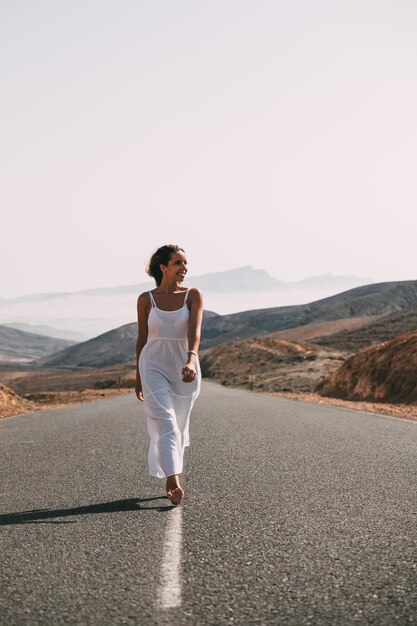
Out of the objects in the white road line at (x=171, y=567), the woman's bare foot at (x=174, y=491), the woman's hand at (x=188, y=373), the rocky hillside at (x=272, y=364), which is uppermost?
the woman's hand at (x=188, y=373)

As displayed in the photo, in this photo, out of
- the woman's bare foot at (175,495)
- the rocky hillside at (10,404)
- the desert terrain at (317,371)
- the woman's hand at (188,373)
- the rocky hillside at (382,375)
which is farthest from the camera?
the desert terrain at (317,371)

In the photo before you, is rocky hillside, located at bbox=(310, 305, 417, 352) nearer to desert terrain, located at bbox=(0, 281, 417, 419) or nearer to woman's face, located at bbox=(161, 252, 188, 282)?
desert terrain, located at bbox=(0, 281, 417, 419)

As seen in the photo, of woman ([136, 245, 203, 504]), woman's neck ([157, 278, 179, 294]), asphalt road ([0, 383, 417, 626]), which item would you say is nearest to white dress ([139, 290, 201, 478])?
woman ([136, 245, 203, 504])

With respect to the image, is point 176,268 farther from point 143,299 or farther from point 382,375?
point 382,375

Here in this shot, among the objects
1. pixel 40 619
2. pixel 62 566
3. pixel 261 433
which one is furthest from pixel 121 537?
pixel 261 433

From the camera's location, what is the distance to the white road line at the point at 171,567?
316cm

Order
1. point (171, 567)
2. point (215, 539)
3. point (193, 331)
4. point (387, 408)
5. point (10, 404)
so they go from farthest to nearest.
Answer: point (10, 404), point (387, 408), point (193, 331), point (215, 539), point (171, 567)

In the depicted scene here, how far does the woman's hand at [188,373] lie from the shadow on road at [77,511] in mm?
943

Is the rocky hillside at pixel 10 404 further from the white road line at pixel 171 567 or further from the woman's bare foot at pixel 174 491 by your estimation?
the white road line at pixel 171 567

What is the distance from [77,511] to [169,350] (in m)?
1.40

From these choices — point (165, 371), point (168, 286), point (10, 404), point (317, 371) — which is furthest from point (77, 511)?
point (317, 371)

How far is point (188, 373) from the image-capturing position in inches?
208

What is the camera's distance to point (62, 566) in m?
3.68

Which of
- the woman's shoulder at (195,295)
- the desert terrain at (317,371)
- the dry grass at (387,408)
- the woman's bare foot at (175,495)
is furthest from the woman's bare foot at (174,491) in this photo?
the desert terrain at (317,371)
